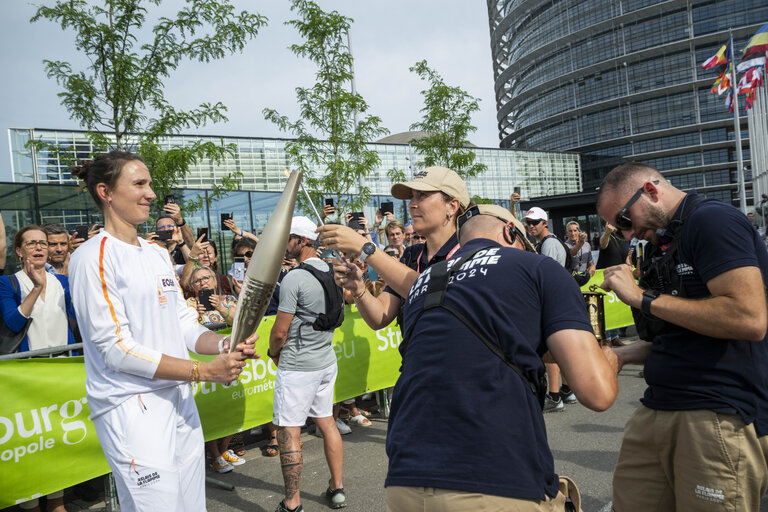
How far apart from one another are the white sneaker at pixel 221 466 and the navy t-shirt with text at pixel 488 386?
4164mm

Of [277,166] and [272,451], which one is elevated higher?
[277,166]

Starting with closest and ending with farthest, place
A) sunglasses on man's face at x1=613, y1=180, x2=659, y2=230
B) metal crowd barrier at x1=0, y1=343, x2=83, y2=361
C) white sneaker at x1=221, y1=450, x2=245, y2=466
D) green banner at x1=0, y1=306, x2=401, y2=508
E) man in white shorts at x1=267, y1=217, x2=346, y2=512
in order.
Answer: sunglasses on man's face at x1=613, y1=180, x2=659, y2=230
green banner at x1=0, y1=306, x2=401, y2=508
metal crowd barrier at x1=0, y1=343, x2=83, y2=361
man in white shorts at x1=267, y1=217, x2=346, y2=512
white sneaker at x1=221, y1=450, x2=245, y2=466

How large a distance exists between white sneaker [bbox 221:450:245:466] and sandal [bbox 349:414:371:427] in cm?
163

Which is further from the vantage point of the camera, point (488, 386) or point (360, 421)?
point (360, 421)

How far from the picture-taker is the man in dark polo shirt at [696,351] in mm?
2354

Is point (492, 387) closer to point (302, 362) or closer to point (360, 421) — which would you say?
point (302, 362)

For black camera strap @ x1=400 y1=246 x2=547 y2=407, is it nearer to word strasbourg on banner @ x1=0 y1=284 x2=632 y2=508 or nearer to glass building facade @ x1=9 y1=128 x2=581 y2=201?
word strasbourg on banner @ x1=0 y1=284 x2=632 y2=508

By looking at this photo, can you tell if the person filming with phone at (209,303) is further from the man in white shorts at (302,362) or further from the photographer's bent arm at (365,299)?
the photographer's bent arm at (365,299)

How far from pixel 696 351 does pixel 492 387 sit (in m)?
1.38

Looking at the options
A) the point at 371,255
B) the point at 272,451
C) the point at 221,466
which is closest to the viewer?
the point at 371,255

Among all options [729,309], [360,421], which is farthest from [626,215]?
[360,421]

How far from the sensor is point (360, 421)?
689 cm

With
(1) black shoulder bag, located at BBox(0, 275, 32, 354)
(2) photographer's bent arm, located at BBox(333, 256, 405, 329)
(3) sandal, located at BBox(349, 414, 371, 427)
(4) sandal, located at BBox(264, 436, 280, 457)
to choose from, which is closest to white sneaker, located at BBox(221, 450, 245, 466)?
(4) sandal, located at BBox(264, 436, 280, 457)

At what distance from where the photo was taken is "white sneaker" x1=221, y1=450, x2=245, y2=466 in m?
5.59
